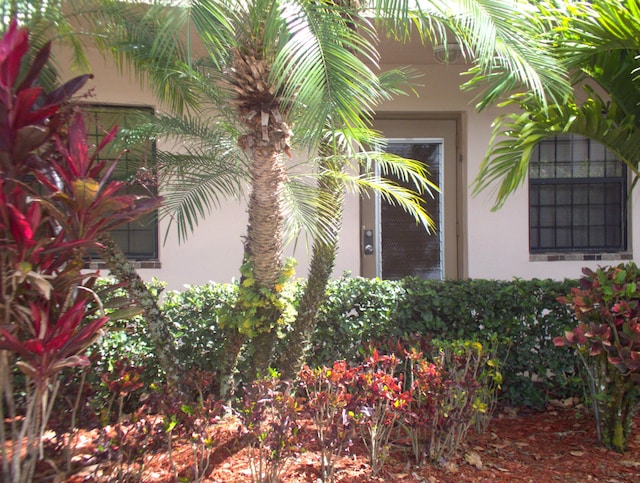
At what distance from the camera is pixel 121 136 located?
11.8ft

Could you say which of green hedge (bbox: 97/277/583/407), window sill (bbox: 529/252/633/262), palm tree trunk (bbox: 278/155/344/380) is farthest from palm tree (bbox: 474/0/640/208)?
window sill (bbox: 529/252/633/262)

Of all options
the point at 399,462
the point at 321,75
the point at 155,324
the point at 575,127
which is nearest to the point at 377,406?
the point at 399,462

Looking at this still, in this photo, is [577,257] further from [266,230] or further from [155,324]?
[155,324]

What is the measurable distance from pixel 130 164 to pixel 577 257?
17.5ft

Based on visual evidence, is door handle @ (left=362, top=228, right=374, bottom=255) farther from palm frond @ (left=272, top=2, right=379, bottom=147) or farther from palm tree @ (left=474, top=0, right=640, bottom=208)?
palm frond @ (left=272, top=2, right=379, bottom=147)

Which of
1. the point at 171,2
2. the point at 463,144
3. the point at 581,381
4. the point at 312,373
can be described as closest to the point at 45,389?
the point at 312,373

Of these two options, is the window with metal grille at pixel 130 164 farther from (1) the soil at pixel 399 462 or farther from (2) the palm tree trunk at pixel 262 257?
(1) the soil at pixel 399 462

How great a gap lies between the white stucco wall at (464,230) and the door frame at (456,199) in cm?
8

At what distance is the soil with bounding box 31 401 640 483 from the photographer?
302 cm

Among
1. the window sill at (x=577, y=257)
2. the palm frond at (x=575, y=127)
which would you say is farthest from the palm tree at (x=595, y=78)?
the window sill at (x=577, y=257)

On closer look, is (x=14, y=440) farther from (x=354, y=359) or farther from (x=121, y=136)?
(x=354, y=359)

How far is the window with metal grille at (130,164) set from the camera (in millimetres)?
3703

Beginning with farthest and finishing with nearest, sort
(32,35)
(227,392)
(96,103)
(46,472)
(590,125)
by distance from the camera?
1. (96,103)
2. (590,125)
3. (227,392)
4. (32,35)
5. (46,472)

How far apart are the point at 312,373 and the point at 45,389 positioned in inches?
57.4
